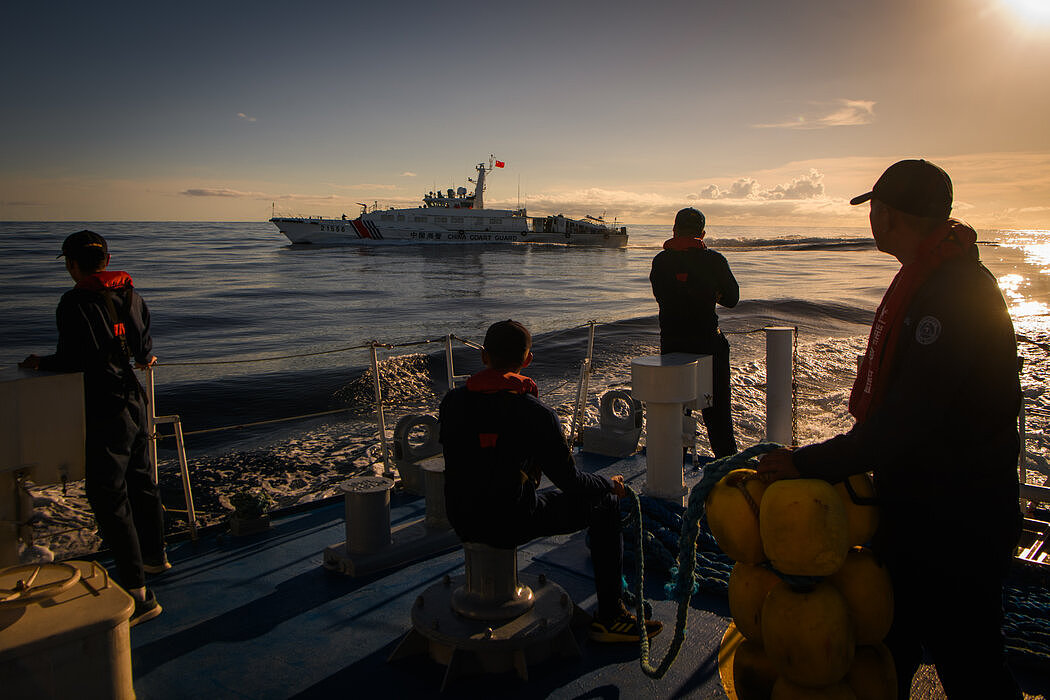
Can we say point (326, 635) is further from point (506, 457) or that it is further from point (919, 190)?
point (919, 190)

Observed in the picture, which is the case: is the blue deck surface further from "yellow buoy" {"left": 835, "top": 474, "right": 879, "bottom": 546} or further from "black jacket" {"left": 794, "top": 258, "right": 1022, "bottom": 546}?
"black jacket" {"left": 794, "top": 258, "right": 1022, "bottom": 546}

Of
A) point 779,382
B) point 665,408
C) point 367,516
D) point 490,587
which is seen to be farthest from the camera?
point 779,382

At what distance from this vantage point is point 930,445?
4.70 ft

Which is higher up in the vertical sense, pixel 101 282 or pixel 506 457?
pixel 101 282

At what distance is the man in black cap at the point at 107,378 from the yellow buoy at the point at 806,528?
236cm

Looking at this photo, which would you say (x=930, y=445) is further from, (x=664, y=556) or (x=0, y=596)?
(x=0, y=596)

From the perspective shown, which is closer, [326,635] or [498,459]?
[498,459]

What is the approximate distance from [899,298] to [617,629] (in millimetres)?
1591

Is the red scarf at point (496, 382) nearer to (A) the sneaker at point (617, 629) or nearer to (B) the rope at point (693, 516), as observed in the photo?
(B) the rope at point (693, 516)

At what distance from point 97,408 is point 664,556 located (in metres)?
2.48

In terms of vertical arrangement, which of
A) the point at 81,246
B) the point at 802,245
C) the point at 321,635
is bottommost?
the point at 321,635

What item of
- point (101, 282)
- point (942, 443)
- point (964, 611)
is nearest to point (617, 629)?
point (964, 611)

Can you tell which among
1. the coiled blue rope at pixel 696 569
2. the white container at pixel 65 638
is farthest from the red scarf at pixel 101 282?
the coiled blue rope at pixel 696 569

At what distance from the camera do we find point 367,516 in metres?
3.13
